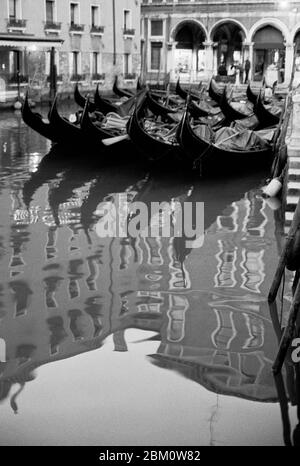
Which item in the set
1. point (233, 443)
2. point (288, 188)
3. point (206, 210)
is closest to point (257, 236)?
point (288, 188)

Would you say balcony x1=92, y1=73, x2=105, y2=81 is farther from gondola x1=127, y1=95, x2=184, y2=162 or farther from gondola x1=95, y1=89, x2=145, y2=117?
gondola x1=127, y1=95, x2=184, y2=162

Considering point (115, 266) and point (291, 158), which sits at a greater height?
point (291, 158)

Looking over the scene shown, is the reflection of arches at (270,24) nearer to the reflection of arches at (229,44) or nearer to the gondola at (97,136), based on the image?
the reflection of arches at (229,44)

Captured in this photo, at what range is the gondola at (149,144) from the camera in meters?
6.60

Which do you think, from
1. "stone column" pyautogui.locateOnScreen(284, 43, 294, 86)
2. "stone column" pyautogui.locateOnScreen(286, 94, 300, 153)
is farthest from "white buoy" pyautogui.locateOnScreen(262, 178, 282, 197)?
"stone column" pyautogui.locateOnScreen(284, 43, 294, 86)

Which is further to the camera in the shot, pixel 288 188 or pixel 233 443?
pixel 288 188

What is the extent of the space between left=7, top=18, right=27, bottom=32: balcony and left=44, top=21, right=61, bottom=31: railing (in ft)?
2.63

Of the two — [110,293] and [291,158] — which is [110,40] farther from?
[110,293]

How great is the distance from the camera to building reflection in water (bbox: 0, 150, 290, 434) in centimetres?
273

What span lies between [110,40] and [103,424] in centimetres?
1607

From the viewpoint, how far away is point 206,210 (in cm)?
541
